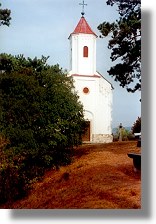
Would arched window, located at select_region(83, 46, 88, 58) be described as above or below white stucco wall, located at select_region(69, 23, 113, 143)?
above

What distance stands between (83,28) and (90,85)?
46 cm

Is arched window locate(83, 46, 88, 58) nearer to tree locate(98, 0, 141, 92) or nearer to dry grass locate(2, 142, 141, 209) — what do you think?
tree locate(98, 0, 141, 92)

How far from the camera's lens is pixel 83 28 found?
387 centimetres

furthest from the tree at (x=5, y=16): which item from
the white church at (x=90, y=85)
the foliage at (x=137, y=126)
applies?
the foliage at (x=137, y=126)

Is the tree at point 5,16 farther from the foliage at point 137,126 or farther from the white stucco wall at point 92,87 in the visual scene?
the foliage at point 137,126

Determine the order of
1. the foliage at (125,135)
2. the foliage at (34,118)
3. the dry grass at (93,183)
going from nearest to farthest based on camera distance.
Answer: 1. the dry grass at (93,183)
2. the foliage at (125,135)
3. the foliage at (34,118)

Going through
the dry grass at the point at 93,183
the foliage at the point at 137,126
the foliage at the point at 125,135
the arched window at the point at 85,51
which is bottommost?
the dry grass at the point at 93,183

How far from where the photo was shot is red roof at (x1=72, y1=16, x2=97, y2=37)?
3.85 m

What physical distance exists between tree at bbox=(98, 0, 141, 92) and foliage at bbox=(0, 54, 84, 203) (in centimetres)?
42

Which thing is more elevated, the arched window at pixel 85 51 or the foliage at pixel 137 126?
the arched window at pixel 85 51

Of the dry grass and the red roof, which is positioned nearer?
the dry grass

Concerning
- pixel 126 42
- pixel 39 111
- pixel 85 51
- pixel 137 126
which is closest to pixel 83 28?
pixel 85 51

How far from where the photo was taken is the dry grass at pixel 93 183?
142 inches

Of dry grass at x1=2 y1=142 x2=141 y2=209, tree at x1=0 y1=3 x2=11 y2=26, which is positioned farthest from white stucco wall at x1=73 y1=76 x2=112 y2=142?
tree at x1=0 y1=3 x2=11 y2=26
